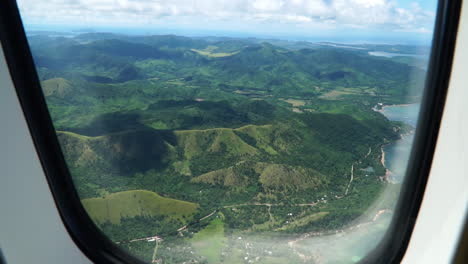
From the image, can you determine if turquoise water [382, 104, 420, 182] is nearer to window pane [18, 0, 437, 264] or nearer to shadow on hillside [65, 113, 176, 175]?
window pane [18, 0, 437, 264]

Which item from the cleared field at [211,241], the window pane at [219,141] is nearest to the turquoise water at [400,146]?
the window pane at [219,141]

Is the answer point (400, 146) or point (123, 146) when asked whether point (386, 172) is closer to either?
point (400, 146)

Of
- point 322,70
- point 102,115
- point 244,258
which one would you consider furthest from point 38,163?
point 322,70

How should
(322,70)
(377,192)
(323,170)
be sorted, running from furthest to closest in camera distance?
1. (322,70)
2. (323,170)
3. (377,192)

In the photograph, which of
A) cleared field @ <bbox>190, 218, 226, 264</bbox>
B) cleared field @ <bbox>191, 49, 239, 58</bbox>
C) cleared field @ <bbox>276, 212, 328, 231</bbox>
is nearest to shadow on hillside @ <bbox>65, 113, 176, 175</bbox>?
cleared field @ <bbox>190, 218, 226, 264</bbox>

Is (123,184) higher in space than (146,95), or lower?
lower

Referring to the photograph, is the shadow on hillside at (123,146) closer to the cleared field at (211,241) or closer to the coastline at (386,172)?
the cleared field at (211,241)

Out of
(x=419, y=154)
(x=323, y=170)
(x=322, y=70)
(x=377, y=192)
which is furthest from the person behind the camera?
(x=322, y=70)

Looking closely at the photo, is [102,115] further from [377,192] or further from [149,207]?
[377,192]
